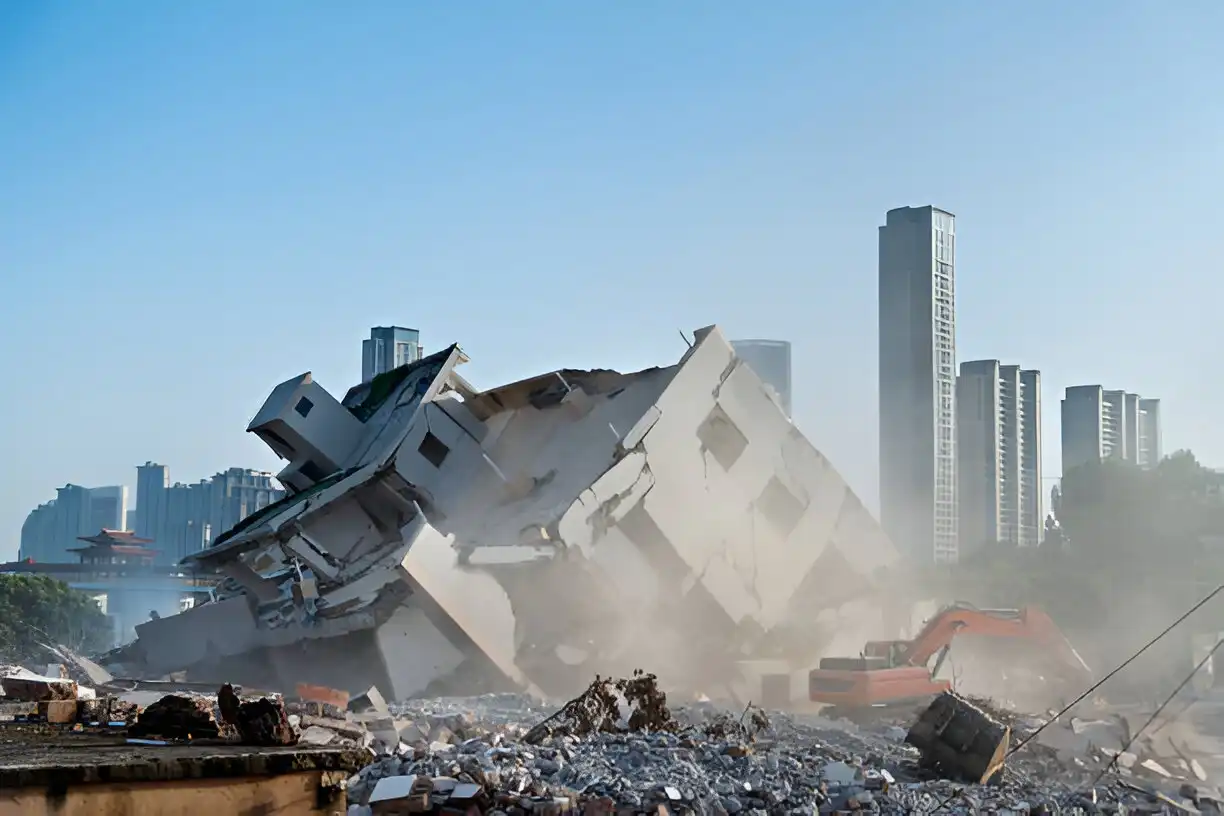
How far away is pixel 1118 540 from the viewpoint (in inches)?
1173

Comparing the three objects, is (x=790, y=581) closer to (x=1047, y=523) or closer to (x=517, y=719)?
(x=517, y=719)

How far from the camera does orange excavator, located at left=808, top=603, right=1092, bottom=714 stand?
45.8 ft

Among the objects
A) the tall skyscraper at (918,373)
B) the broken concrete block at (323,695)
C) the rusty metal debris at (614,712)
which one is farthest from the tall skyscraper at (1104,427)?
the rusty metal debris at (614,712)

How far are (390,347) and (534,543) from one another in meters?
13.8

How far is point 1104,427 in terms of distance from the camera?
1571 inches

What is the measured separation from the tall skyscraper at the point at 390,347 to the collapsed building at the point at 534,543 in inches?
349

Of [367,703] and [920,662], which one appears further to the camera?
[920,662]

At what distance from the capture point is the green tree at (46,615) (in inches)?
1076

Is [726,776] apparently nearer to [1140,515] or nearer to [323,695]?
[323,695]

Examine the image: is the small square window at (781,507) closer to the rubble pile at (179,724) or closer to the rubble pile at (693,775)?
the rubble pile at (693,775)

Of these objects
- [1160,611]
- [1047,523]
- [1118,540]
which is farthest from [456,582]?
[1047,523]

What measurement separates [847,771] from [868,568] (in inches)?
363

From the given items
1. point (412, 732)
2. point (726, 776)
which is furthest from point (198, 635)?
point (726, 776)

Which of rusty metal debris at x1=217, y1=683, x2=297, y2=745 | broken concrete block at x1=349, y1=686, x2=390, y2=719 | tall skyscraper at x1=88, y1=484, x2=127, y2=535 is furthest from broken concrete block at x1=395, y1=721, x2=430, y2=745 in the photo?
tall skyscraper at x1=88, y1=484, x2=127, y2=535
